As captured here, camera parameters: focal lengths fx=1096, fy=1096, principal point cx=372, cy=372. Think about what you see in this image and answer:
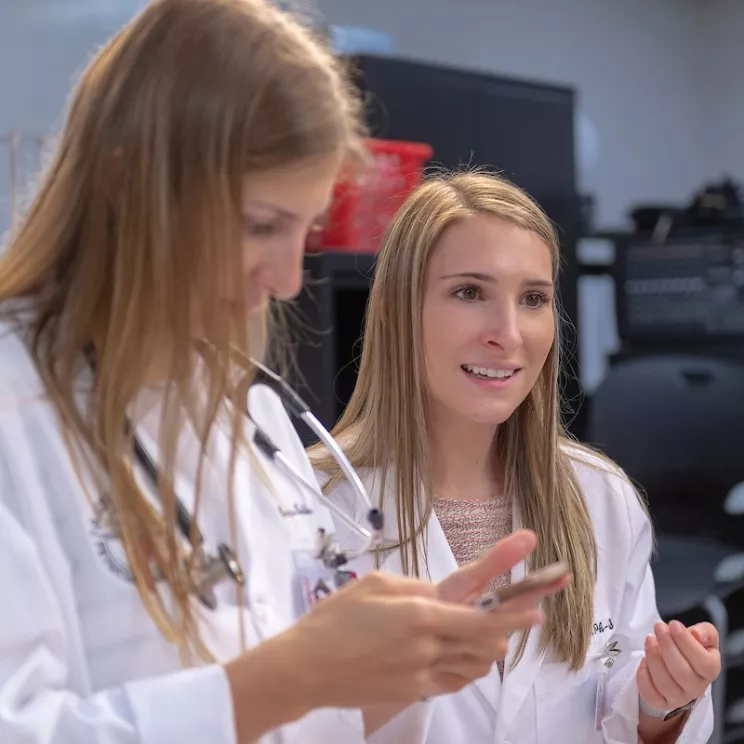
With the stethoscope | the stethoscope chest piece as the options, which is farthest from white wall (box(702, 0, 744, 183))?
the stethoscope chest piece

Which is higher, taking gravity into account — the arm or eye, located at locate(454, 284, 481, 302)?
eye, located at locate(454, 284, 481, 302)

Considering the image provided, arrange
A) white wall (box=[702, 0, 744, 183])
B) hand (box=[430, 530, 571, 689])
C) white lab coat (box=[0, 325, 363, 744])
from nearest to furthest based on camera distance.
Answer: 1. white lab coat (box=[0, 325, 363, 744])
2. hand (box=[430, 530, 571, 689])
3. white wall (box=[702, 0, 744, 183])

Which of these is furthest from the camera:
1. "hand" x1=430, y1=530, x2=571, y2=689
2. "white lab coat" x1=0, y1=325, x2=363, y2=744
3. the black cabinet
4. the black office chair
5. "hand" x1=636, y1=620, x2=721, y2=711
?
the black office chair

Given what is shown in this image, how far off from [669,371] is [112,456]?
2361 mm

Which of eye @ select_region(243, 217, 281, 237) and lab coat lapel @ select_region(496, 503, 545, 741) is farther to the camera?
lab coat lapel @ select_region(496, 503, 545, 741)

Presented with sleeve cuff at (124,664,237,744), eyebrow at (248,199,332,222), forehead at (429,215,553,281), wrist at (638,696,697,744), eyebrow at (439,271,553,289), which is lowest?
wrist at (638,696,697,744)

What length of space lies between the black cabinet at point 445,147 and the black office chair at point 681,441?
0.52ft

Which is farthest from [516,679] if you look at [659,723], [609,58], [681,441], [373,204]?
[609,58]

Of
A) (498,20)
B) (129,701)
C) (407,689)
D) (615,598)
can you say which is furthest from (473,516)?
(498,20)

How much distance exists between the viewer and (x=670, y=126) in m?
5.18

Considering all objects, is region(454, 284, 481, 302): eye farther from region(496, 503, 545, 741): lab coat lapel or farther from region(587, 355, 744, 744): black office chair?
region(587, 355, 744, 744): black office chair

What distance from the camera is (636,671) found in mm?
1390

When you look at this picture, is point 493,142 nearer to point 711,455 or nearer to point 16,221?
point 711,455

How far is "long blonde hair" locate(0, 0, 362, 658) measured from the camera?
86 cm
